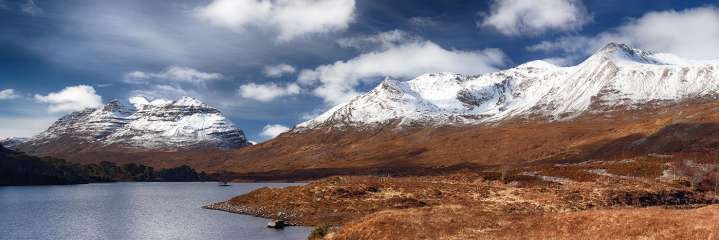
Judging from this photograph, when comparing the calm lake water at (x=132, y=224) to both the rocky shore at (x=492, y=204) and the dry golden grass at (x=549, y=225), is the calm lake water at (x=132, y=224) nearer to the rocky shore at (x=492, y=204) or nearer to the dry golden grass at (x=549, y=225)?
the rocky shore at (x=492, y=204)

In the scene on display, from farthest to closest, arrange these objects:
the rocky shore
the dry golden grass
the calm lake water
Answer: the calm lake water → the rocky shore → the dry golden grass

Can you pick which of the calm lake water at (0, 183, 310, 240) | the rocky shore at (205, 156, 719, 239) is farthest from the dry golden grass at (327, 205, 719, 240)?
the calm lake water at (0, 183, 310, 240)

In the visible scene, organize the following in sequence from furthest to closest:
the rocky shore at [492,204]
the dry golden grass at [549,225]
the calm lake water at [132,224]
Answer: the calm lake water at [132,224], the rocky shore at [492,204], the dry golden grass at [549,225]

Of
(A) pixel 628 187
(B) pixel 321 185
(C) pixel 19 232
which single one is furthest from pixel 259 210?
(A) pixel 628 187

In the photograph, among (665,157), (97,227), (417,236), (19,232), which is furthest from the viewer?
(665,157)

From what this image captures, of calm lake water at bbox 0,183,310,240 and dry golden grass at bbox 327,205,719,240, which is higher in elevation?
dry golden grass at bbox 327,205,719,240

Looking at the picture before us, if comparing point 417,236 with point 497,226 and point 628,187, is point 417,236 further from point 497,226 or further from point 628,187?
point 628,187

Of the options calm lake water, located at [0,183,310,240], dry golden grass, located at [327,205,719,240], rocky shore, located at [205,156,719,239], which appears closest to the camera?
dry golden grass, located at [327,205,719,240]

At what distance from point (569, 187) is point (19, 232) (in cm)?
9429

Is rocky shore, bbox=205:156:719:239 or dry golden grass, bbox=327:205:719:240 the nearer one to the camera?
dry golden grass, bbox=327:205:719:240

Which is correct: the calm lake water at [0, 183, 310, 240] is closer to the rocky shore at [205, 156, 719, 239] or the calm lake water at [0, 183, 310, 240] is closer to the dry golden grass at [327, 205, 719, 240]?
the rocky shore at [205, 156, 719, 239]

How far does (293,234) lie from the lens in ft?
252

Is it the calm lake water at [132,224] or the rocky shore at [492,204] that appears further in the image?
the calm lake water at [132,224]

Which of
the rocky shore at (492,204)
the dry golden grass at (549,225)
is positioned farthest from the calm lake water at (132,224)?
the dry golden grass at (549,225)
